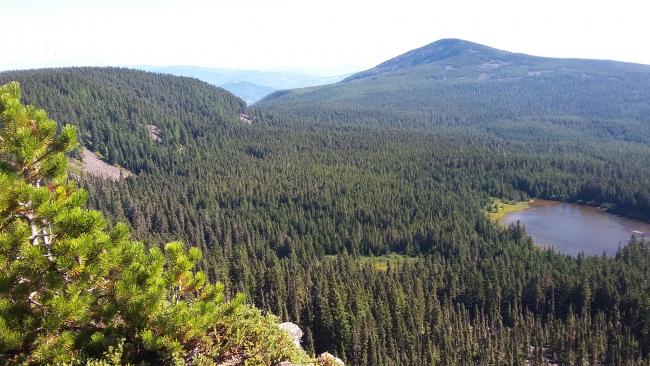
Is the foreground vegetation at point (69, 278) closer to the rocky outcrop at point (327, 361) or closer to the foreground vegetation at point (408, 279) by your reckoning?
the rocky outcrop at point (327, 361)

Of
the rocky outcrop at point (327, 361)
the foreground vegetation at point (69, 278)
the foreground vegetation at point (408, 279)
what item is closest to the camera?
the foreground vegetation at point (69, 278)

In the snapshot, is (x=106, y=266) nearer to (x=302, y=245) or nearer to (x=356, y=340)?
(x=356, y=340)

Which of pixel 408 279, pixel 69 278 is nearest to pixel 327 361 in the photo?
pixel 69 278

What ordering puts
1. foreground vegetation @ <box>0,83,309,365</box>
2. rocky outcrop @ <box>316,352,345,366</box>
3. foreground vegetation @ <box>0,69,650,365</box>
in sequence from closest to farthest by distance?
foreground vegetation @ <box>0,83,309,365</box>
rocky outcrop @ <box>316,352,345,366</box>
foreground vegetation @ <box>0,69,650,365</box>

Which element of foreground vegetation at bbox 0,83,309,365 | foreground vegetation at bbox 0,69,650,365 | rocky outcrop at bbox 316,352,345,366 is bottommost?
foreground vegetation at bbox 0,69,650,365

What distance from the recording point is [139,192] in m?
189

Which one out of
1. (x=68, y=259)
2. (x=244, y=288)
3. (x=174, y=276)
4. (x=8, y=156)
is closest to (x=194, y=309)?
(x=174, y=276)

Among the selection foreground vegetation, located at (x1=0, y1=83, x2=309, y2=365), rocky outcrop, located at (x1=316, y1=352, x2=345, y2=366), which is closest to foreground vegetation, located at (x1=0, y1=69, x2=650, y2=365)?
rocky outcrop, located at (x1=316, y1=352, x2=345, y2=366)

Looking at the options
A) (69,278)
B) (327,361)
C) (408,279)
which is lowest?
(408,279)

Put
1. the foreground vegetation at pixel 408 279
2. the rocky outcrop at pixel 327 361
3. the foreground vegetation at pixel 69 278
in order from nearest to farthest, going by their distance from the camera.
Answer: the foreground vegetation at pixel 69 278
the rocky outcrop at pixel 327 361
the foreground vegetation at pixel 408 279

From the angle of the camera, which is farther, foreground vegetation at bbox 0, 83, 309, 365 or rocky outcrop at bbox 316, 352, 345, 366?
rocky outcrop at bbox 316, 352, 345, 366

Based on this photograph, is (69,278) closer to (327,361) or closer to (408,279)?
(327,361)

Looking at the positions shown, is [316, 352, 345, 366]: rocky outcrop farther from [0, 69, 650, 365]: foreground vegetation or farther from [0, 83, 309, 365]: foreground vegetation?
[0, 69, 650, 365]: foreground vegetation

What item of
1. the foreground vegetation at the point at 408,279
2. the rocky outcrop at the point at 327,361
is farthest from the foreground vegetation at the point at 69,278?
the foreground vegetation at the point at 408,279
